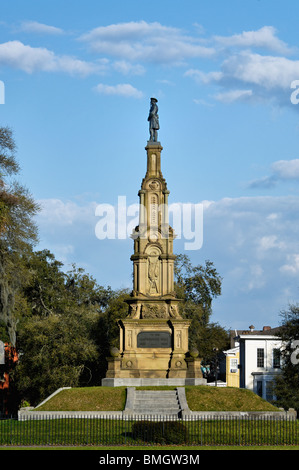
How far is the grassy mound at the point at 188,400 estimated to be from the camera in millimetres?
43156

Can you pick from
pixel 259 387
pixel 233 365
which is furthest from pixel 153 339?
pixel 233 365

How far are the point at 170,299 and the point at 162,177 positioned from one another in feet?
27.8

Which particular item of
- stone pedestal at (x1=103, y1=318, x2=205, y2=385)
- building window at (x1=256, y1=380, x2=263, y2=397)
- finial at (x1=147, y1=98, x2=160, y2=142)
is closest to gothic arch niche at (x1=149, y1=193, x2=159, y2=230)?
finial at (x1=147, y1=98, x2=160, y2=142)

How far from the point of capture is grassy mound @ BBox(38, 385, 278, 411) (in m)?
43.2

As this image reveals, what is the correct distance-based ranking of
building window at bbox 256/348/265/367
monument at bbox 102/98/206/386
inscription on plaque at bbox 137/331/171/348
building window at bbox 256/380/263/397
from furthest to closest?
building window at bbox 256/348/265/367 → building window at bbox 256/380/263/397 → inscription on plaque at bbox 137/331/171/348 → monument at bbox 102/98/206/386

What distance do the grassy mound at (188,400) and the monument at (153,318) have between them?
166 inches

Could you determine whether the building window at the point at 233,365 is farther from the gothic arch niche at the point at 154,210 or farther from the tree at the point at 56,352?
the gothic arch niche at the point at 154,210

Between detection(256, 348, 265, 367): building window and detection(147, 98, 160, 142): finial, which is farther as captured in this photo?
detection(256, 348, 265, 367): building window

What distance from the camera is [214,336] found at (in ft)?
284

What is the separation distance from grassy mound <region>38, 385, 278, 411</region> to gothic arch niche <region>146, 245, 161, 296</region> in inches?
348

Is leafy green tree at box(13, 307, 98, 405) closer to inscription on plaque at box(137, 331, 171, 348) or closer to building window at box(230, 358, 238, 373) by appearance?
inscription on plaque at box(137, 331, 171, 348)

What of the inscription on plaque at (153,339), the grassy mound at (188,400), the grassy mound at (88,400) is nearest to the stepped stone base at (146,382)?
the inscription on plaque at (153,339)
